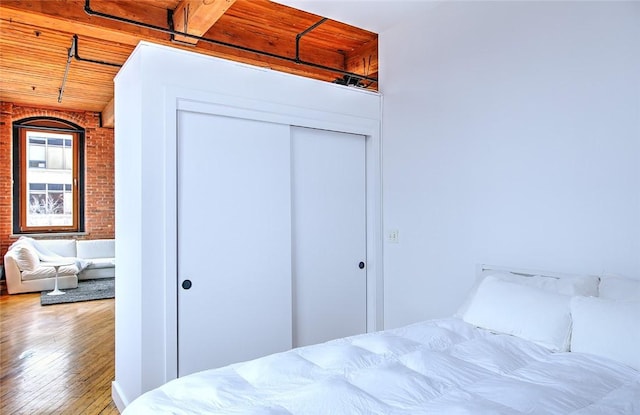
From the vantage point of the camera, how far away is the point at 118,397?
9.23ft

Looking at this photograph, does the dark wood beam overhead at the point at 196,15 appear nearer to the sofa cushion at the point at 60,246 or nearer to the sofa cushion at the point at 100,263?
the sofa cushion at the point at 100,263

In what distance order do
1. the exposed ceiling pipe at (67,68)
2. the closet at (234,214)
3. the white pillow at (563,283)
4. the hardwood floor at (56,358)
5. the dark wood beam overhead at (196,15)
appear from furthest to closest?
the exposed ceiling pipe at (67,68) → the dark wood beam overhead at (196,15) → the hardwood floor at (56,358) → the closet at (234,214) → the white pillow at (563,283)

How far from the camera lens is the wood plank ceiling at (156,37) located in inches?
139

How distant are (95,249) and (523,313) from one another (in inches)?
287

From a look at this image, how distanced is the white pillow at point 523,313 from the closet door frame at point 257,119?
1.35 meters

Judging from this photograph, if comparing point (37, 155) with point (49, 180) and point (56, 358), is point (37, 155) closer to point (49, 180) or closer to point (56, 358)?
point (49, 180)

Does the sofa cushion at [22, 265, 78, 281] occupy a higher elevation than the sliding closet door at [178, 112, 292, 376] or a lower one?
lower

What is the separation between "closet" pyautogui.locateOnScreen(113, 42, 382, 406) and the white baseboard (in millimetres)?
13

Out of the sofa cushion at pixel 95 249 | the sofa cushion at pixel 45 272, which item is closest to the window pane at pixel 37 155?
the sofa cushion at pixel 95 249

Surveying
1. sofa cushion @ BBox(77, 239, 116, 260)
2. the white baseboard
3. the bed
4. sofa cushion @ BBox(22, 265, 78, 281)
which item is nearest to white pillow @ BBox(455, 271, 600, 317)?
the bed

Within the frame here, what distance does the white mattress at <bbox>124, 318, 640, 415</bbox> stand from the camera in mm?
1351

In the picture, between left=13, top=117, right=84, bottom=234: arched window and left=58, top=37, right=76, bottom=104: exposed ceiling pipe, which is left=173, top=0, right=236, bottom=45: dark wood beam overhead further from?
left=13, top=117, right=84, bottom=234: arched window

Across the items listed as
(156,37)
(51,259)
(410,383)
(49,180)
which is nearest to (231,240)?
(410,383)

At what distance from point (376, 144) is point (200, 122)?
1.51 metres
